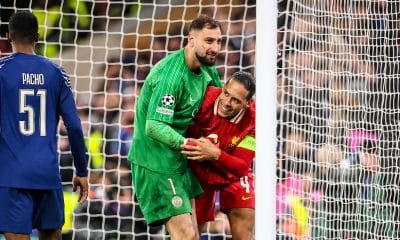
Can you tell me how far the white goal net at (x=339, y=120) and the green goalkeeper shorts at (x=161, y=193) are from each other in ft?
1.84

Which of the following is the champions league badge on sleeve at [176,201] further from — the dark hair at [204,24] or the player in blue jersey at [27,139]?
the dark hair at [204,24]

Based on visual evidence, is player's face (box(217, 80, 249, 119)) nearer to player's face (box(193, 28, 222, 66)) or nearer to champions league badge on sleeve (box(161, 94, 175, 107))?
player's face (box(193, 28, 222, 66))

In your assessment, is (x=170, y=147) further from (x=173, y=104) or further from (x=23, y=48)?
(x=23, y=48)

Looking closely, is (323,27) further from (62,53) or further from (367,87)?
(62,53)

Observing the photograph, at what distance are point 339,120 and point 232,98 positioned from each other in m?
1.25

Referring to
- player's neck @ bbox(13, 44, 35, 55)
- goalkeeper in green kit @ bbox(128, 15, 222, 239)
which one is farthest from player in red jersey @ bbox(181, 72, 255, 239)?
player's neck @ bbox(13, 44, 35, 55)

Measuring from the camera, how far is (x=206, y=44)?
602cm

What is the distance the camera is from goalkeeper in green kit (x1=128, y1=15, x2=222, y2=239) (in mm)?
5988

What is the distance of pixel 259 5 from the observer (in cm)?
496

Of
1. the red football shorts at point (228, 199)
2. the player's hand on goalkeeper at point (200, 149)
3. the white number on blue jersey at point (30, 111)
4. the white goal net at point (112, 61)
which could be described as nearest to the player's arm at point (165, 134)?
the player's hand on goalkeeper at point (200, 149)

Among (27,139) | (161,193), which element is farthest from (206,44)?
(27,139)

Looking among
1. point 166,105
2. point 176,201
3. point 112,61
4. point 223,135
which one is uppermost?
point 112,61

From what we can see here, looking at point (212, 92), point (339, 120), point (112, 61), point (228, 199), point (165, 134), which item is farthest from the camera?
point (112, 61)

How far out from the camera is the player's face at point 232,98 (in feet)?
19.7
